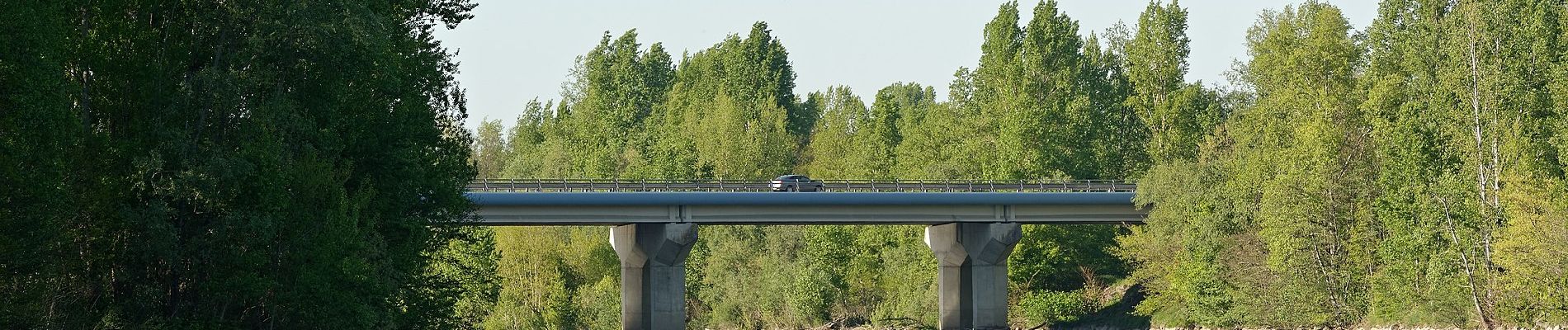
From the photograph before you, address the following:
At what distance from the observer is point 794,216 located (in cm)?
6594

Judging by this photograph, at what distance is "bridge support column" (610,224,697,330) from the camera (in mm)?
64500

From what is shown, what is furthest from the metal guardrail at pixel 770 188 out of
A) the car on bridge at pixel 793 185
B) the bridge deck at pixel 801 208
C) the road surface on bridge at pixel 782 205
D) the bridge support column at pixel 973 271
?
the bridge support column at pixel 973 271

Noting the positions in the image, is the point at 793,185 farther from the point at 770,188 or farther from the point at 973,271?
the point at 973,271

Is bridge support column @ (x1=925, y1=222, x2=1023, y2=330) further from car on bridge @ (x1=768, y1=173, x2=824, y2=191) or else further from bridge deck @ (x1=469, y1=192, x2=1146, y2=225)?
car on bridge @ (x1=768, y1=173, x2=824, y2=191)

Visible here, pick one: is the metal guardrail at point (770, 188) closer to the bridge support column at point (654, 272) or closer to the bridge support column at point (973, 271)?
the bridge support column at point (654, 272)

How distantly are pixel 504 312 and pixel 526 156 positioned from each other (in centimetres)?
4497

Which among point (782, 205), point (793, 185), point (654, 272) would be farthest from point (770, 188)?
point (654, 272)

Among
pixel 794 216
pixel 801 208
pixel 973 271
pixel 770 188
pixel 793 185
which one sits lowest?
pixel 973 271

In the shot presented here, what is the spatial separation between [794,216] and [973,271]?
775 centimetres

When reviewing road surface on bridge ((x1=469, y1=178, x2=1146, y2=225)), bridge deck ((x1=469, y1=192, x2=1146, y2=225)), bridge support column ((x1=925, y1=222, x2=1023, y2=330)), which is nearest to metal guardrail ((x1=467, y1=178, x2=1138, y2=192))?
road surface on bridge ((x1=469, y1=178, x2=1146, y2=225))

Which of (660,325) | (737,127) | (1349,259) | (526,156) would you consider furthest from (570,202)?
(526,156)

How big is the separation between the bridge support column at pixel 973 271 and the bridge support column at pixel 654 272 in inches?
417

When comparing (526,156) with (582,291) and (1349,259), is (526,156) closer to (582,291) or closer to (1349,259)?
(582,291)

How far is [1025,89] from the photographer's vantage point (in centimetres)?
8569
